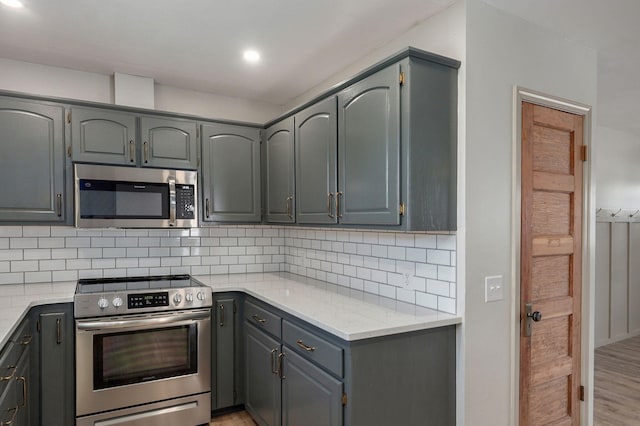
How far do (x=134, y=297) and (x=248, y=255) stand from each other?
128 centimetres

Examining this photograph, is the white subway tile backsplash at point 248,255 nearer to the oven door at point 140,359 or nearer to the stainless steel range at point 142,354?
the stainless steel range at point 142,354

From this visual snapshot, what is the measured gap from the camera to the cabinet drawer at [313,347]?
188cm

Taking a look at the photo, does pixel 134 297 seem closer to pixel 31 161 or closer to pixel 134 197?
pixel 134 197

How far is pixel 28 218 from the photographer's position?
8.97ft

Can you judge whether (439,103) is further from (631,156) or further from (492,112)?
(631,156)

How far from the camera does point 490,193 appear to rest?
213 centimetres

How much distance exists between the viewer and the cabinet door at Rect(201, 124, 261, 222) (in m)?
3.30

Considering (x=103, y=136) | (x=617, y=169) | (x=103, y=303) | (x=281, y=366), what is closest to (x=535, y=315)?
(x=281, y=366)

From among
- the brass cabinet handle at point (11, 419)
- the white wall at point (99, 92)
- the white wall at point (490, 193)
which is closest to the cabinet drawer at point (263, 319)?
the white wall at point (490, 193)

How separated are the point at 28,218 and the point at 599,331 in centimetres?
599

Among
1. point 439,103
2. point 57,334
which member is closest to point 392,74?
point 439,103

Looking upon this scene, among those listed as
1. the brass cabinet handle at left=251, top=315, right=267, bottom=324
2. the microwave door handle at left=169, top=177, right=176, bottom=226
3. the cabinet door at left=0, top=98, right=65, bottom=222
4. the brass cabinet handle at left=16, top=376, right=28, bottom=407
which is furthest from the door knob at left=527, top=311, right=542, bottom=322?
the cabinet door at left=0, top=98, right=65, bottom=222

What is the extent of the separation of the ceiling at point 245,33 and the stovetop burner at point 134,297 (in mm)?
1624

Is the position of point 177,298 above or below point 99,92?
below
